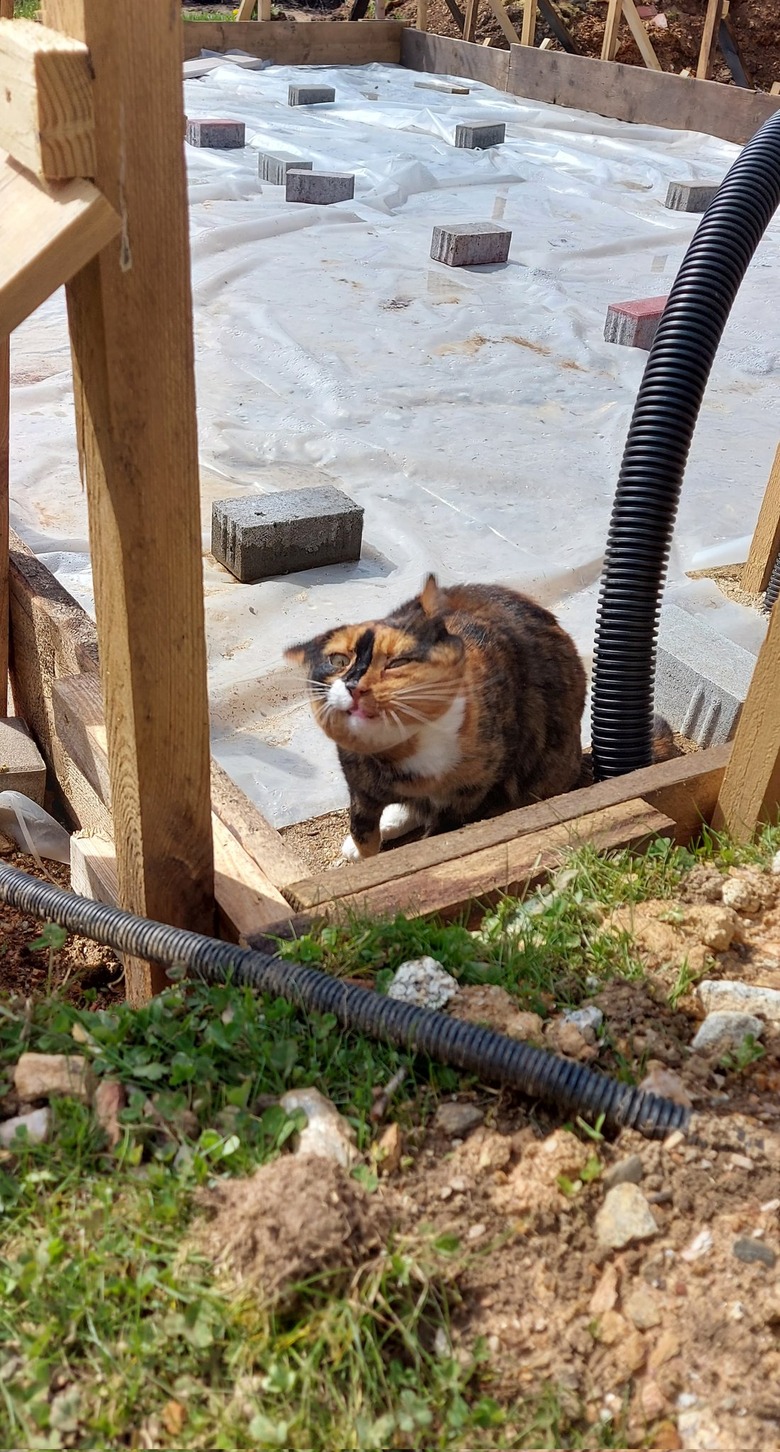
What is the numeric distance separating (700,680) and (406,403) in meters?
2.70

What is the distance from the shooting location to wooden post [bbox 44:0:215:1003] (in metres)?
1.42

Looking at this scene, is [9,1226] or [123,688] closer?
[9,1226]

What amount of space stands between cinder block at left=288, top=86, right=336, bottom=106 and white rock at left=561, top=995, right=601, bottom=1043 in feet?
38.9

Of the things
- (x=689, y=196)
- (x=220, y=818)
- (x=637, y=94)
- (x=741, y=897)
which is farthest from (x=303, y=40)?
(x=741, y=897)

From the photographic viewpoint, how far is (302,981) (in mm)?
1845

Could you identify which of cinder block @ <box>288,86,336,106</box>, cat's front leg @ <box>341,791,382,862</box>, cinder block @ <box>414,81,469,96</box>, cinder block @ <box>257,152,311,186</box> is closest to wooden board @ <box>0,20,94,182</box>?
cat's front leg @ <box>341,791,382,862</box>

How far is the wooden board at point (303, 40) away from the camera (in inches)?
529

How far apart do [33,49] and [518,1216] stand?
158 cm

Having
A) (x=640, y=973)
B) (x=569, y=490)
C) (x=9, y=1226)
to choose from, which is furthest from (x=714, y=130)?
(x=9, y=1226)

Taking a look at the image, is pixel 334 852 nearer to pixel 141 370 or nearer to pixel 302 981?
pixel 302 981

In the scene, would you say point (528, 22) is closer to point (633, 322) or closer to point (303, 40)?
point (303, 40)

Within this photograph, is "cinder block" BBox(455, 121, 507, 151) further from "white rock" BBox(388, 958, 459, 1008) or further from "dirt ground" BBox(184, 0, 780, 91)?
"white rock" BBox(388, 958, 459, 1008)

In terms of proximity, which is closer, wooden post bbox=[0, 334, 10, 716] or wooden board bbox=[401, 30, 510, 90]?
wooden post bbox=[0, 334, 10, 716]

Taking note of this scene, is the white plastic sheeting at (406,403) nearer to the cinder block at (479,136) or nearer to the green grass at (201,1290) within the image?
the cinder block at (479,136)
